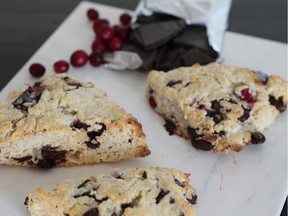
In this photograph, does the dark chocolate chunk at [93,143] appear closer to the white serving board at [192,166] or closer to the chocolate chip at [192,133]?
the white serving board at [192,166]

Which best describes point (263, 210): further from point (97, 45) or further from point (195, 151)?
point (97, 45)

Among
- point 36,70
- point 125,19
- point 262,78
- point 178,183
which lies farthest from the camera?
point 125,19

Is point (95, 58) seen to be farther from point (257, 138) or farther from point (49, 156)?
point (257, 138)

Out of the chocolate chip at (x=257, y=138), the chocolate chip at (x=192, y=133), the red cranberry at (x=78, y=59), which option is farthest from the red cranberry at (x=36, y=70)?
the chocolate chip at (x=257, y=138)

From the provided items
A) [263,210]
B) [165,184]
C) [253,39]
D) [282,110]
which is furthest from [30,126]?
[253,39]

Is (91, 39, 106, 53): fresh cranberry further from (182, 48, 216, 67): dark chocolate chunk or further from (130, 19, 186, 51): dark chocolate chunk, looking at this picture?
(182, 48, 216, 67): dark chocolate chunk

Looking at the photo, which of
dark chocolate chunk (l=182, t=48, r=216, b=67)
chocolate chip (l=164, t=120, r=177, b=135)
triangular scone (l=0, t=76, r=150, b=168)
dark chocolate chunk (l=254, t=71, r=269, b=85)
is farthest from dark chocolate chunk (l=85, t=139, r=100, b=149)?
dark chocolate chunk (l=254, t=71, r=269, b=85)

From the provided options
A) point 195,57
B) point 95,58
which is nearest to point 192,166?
point 195,57

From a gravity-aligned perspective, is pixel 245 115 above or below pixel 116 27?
above
